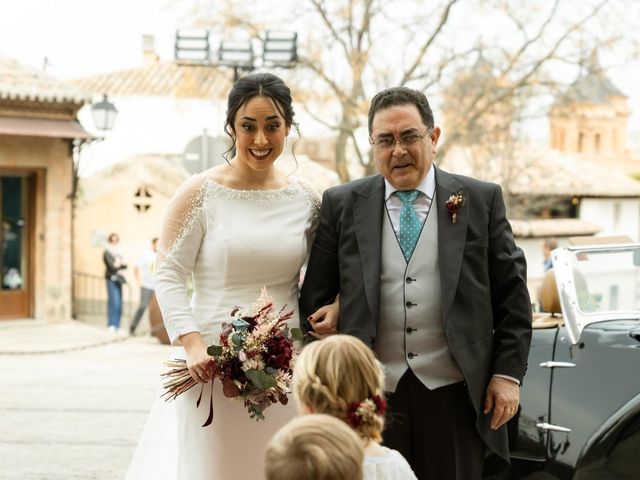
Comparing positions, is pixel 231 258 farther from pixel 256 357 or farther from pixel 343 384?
pixel 343 384

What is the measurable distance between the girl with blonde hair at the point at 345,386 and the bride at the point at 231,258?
41.8 inches

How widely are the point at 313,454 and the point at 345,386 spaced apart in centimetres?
56

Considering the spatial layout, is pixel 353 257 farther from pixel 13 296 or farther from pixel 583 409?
pixel 13 296

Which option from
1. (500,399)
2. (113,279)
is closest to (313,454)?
(500,399)

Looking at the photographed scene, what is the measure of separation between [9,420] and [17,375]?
352 cm

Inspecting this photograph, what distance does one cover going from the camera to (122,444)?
780 centimetres

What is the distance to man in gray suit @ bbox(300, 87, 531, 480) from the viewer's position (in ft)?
12.4

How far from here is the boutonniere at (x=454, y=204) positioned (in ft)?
12.6

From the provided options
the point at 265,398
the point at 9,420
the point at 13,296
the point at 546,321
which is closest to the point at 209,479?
the point at 265,398

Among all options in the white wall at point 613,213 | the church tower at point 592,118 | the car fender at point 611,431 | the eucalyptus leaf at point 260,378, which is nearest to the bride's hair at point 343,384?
the eucalyptus leaf at point 260,378

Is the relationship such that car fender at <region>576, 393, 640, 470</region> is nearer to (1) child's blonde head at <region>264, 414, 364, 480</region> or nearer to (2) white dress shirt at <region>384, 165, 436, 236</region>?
(2) white dress shirt at <region>384, 165, 436, 236</region>

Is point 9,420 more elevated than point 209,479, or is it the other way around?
point 209,479

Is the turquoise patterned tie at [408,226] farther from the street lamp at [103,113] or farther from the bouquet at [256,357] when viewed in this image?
the street lamp at [103,113]

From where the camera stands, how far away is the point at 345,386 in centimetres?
294
